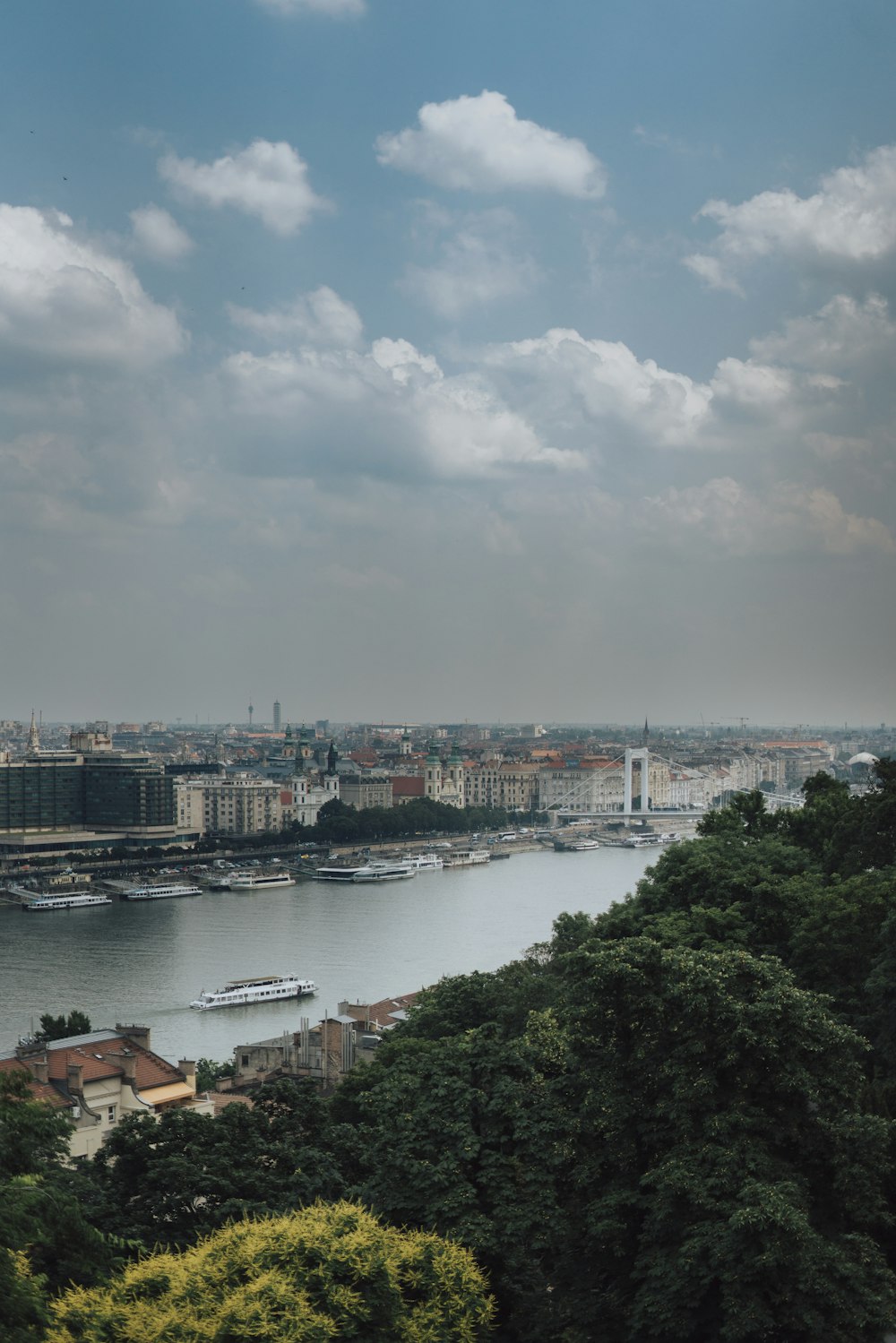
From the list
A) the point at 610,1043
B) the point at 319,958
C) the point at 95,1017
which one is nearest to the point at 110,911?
the point at 319,958

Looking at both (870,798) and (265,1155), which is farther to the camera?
(870,798)

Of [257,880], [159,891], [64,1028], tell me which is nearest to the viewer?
[64,1028]

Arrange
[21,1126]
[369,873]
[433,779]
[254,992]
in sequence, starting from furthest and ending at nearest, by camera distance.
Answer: [433,779] < [369,873] < [254,992] < [21,1126]

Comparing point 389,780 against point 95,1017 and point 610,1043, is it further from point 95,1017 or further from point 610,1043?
point 610,1043

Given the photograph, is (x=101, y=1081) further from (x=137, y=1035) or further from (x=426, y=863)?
(x=426, y=863)

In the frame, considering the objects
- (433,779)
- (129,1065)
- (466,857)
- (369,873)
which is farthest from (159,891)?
(433,779)

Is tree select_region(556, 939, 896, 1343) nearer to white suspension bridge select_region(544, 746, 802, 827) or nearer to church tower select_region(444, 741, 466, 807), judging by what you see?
white suspension bridge select_region(544, 746, 802, 827)
